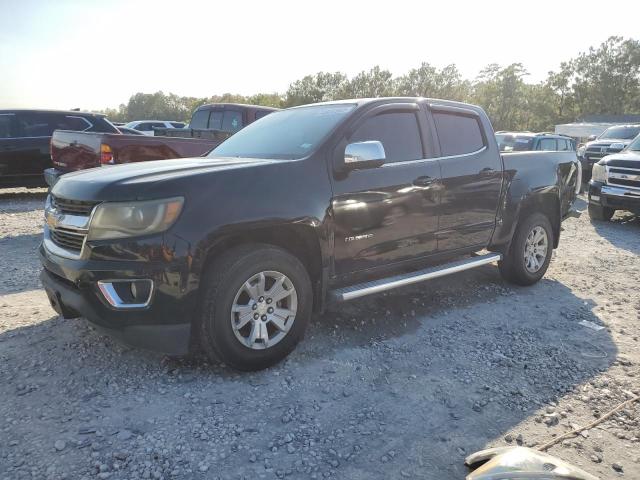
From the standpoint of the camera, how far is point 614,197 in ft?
30.4

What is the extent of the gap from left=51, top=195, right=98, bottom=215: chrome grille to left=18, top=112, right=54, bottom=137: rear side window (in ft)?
24.6

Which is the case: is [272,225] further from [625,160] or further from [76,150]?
[625,160]

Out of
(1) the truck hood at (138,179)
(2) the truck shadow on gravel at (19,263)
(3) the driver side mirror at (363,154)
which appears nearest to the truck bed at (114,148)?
(2) the truck shadow on gravel at (19,263)

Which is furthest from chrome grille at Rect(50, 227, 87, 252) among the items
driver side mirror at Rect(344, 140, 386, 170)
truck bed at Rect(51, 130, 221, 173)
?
truck bed at Rect(51, 130, 221, 173)

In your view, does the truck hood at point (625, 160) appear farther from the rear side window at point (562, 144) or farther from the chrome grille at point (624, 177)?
the rear side window at point (562, 144)

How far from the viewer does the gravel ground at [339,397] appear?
244cm

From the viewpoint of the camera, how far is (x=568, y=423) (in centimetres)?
283

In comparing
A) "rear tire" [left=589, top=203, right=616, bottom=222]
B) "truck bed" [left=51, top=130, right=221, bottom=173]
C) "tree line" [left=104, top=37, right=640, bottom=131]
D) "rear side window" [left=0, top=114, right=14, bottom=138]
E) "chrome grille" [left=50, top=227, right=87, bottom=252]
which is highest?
"tree line" [left=104, top=37, right=640, bottom=131]

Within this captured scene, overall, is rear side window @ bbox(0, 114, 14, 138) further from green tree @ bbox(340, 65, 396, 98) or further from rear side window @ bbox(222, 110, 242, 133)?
green tree @ bbox(340, 65, 396, 98)

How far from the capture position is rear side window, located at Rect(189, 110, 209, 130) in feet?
33.7

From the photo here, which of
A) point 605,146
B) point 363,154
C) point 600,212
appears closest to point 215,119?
point 363,154

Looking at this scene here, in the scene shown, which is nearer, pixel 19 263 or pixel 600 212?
pixel 19 263

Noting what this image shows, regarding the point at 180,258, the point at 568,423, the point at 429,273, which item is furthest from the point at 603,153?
the point at 180,258

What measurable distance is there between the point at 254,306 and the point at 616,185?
347 inches
